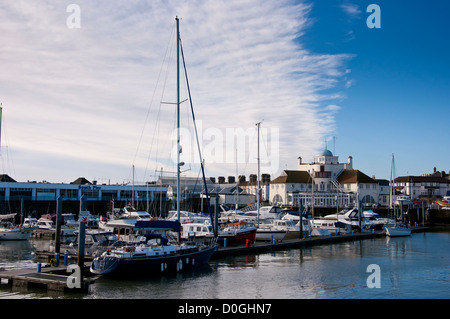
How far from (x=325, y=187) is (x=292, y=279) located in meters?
89.4

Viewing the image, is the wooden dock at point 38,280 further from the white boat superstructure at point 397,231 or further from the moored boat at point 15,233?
the white boat superstructure at point 397,231

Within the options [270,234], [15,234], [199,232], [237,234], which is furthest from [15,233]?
[270,234]

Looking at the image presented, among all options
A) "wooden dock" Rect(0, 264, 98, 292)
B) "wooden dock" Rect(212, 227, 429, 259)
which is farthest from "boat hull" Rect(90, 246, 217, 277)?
"wooden dock" Rect(212, 227, 429, 259)

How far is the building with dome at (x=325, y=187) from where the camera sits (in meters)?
111

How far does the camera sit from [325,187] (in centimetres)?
11712

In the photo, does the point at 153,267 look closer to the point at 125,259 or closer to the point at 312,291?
the point at 125,259

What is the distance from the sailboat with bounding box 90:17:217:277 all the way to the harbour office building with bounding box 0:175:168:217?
4005 cm

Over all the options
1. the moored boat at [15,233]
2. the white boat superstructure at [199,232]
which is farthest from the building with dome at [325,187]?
the moored boat at [15,233]

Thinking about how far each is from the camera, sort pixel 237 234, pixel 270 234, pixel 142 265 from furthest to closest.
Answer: pixel 270 234, pixel 237 234, pixel 142 265

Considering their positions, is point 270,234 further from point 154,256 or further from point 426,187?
point 426,187

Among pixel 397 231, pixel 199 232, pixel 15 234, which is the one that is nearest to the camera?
pixel 199 232

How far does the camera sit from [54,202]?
85562 mm

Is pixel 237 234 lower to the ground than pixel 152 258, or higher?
lower
